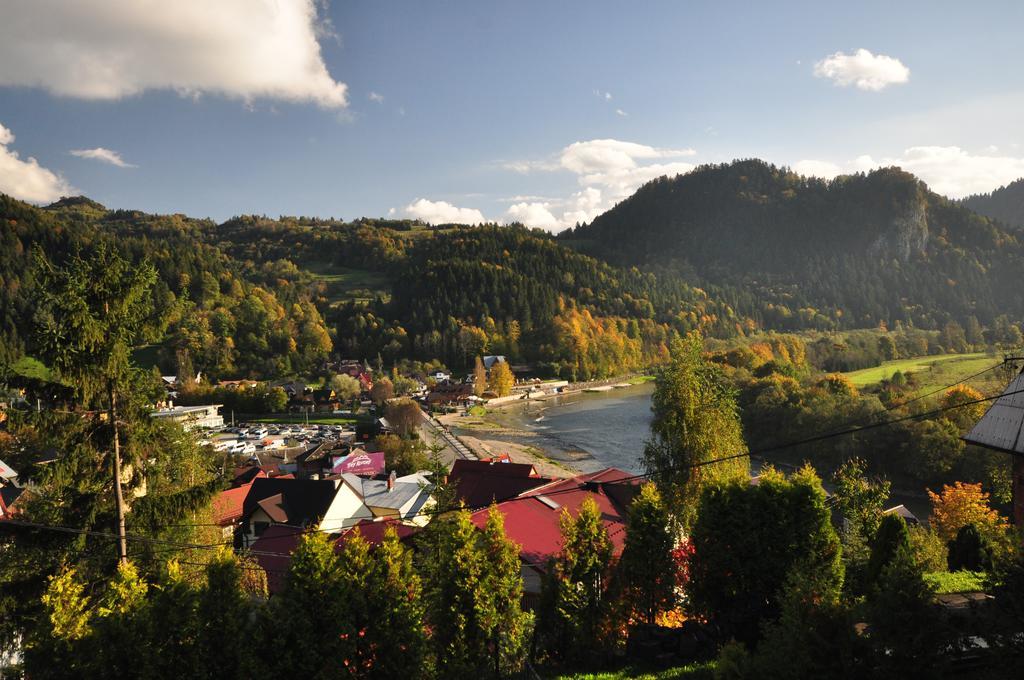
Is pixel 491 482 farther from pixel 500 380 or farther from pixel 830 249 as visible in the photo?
pixel 830 249

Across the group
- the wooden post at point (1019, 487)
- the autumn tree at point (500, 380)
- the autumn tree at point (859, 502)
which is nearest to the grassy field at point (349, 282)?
the autumn tree at point (500, 380)

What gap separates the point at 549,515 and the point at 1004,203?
23381 centimetres

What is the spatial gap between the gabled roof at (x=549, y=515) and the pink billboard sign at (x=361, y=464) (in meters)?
13.3

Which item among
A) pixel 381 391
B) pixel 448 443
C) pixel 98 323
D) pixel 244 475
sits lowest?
pixel 448 443

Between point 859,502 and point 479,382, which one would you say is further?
point 479,382

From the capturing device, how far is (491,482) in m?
20.7

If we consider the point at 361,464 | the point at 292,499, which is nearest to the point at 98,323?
the point at 292,499

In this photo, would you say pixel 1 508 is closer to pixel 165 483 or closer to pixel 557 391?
pixel 165 483

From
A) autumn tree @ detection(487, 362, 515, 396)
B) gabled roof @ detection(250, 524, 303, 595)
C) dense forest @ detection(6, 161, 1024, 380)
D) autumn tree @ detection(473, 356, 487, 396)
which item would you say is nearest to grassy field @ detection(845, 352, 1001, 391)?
dense forest @ detection(6, 161, 1024, 380)

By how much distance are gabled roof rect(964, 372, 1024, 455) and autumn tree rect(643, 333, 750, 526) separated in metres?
4.71

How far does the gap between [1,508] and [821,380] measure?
163ft

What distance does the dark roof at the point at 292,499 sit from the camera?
2000cm

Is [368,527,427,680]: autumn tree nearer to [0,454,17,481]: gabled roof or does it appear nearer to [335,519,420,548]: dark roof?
[335,519,420,548]: dark roof

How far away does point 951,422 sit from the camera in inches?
1203
